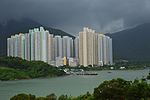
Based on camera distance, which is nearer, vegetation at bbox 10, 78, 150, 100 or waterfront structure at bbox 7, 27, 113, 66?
vegetation at bbox 10, 78, 150, 100

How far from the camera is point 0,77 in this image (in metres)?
39.8

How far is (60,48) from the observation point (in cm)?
6275

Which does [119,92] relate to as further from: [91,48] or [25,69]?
[91,48]

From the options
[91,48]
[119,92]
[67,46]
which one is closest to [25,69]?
[91,48]

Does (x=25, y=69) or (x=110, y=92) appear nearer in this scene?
(x=110, y=92)

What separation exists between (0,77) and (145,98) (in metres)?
32.1

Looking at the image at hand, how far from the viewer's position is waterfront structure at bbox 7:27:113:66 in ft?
185

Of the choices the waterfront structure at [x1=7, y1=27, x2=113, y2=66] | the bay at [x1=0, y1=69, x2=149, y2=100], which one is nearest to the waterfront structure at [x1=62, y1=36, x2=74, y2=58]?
the waterfront structure at [x1=7, y1=27, x2=113, y2=66]

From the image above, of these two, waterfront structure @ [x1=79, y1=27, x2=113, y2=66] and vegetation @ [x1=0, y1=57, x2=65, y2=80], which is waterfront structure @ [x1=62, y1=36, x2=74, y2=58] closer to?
waterfront structure @ [x1=79, y1=27, x2=113, y2=66]

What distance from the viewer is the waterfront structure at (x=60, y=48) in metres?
56.3

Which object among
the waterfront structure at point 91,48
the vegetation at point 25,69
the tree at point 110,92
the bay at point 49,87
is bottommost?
the bay at point 49,87

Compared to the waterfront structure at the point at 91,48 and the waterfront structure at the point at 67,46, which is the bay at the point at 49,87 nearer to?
the waterfront structure at the point at 91,48

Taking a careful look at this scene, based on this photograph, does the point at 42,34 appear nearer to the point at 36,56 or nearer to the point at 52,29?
the point at 36,56

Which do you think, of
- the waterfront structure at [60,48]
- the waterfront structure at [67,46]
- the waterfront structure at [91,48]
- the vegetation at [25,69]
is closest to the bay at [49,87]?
the vegetation at [25,69]
